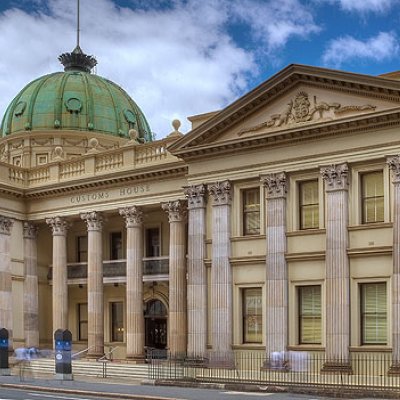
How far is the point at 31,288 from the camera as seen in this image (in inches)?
1713

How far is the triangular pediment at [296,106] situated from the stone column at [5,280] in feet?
39.3

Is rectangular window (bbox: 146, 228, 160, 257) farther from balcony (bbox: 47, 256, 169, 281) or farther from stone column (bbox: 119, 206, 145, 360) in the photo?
stone column (bbox: 119, 206, 145, 360)

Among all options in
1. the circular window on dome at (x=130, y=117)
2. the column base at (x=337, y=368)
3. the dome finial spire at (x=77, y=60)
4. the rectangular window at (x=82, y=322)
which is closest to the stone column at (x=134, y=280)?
the rectangular window at (x=82, y=322)

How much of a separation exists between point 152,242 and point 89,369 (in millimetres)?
8228

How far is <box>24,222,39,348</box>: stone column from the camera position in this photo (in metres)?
43.2

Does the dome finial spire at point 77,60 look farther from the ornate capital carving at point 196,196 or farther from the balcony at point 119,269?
the ornate capital carving at point 196,196

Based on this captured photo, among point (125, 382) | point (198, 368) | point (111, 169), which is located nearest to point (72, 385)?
point (125, 382)

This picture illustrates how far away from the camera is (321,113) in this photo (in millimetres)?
31250

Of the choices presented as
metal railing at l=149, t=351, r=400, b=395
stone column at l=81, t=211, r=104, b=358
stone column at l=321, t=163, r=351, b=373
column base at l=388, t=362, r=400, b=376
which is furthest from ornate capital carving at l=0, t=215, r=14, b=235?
column base at l=388, t=362, r=400, b=376

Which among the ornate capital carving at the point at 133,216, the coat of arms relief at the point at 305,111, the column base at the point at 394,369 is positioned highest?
the coat of arms relief at the point at 305,111

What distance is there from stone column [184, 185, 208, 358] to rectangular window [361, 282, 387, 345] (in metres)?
6.94

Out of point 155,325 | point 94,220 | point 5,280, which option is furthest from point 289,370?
point 5,280

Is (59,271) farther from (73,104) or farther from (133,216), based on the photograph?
(73,104)

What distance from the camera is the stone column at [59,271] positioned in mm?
42500
